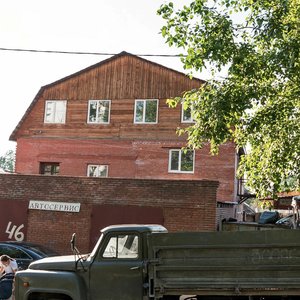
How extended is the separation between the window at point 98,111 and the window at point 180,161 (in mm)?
4624

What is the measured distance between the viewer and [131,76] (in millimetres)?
27562

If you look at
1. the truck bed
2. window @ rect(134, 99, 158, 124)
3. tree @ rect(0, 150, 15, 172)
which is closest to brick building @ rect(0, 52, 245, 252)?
window @ rect(134, 99, 158, 124)

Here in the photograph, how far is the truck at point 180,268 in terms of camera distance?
A: 690cm

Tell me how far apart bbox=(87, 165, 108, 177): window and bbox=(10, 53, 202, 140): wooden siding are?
1747mm

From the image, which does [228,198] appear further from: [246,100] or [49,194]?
[246,100]

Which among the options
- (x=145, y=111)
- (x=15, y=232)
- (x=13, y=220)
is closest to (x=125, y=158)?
(x=145, y=111)

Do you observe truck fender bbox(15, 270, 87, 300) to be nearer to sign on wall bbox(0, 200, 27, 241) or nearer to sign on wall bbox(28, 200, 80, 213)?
sign on wall bbox(28, 200, 80, 213)

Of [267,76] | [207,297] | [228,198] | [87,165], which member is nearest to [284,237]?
[207,297]

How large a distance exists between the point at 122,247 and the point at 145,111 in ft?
65.2

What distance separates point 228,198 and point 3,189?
457 inches

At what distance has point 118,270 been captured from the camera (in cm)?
744

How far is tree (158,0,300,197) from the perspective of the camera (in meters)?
9.77

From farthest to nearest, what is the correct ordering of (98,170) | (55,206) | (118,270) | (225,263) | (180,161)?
(98,170) < (180,161) < (55,206) < (118,270) < (225,263)

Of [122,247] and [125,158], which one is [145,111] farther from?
[122,247]
